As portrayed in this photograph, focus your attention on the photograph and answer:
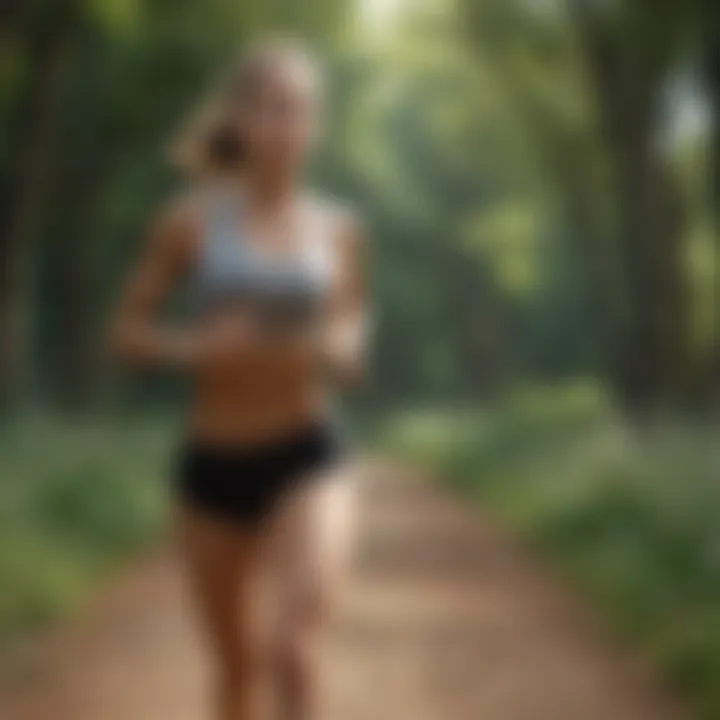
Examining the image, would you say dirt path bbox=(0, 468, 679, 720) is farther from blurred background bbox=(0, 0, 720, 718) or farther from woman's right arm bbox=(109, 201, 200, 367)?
woman's right arm bbox=(109, 201, 200, 367)

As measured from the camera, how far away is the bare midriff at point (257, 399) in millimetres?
1490

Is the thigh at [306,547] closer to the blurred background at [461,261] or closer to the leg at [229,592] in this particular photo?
the leg at [229,592]

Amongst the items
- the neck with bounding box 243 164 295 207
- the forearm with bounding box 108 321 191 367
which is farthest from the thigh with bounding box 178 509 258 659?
the neck with bounding box 243 164 295 207

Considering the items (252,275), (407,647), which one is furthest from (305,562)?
(407,647)

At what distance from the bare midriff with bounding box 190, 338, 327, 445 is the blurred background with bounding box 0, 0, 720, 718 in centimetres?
16

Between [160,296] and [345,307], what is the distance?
0.56ft

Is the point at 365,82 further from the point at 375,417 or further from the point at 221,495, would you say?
the point at 221,495

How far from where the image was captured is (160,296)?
1.56m

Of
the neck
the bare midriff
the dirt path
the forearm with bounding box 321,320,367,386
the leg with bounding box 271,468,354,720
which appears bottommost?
the dirt path

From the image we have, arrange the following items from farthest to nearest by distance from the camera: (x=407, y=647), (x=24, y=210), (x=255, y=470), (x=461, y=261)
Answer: (x=24, y=210), (x=407, y=647), (x=461, y=261), (x=255, y=470)

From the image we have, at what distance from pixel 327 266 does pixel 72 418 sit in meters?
0.84

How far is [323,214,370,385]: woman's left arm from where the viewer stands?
154cm

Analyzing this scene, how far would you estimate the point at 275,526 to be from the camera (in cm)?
150

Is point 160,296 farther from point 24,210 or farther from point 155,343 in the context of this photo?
point 24,210
